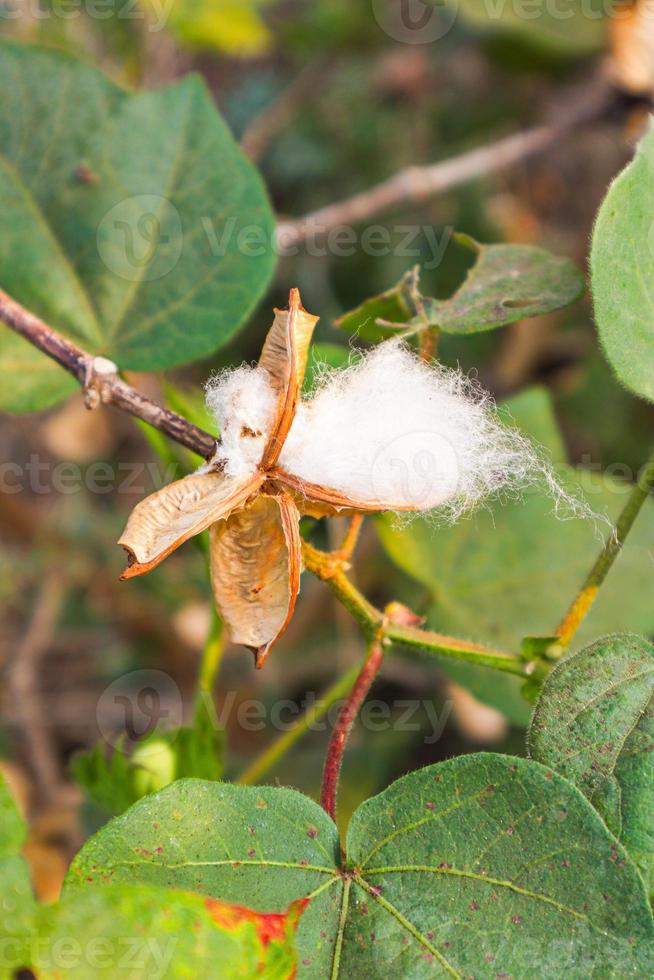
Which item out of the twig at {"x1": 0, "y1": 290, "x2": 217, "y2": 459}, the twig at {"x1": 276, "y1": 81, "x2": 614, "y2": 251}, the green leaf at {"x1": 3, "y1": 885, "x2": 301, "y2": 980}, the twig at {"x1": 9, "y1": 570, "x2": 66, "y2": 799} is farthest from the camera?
the twig at {"x1": 9, "y1": 570, "x2": 66, "y2": 799}

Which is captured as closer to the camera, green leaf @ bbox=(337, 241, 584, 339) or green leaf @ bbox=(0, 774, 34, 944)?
green leaf @ bbox=(0, 774, 34, 944)

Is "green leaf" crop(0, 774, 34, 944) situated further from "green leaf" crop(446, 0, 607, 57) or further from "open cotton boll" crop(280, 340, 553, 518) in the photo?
"green leaf" crop(446, 0, 607, 57)

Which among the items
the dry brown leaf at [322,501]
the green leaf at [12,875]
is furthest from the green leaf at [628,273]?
the green leaf at [12,875]

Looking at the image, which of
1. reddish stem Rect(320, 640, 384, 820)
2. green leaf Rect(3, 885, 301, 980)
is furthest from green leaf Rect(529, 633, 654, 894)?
green leaf Rect(3, 885, 301, 980)

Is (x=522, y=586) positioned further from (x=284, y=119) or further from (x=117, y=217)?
(x=284, y=119)

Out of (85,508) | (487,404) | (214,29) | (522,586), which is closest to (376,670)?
(487,404)
